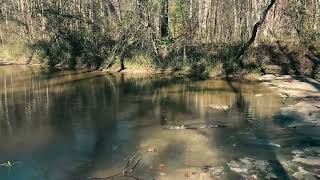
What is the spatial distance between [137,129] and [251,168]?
15.1 ft

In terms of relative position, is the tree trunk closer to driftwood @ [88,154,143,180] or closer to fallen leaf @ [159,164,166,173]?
driftwood @ [88,154,143,180]

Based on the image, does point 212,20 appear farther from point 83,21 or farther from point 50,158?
point 50,158

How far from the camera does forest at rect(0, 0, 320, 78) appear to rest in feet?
85.1

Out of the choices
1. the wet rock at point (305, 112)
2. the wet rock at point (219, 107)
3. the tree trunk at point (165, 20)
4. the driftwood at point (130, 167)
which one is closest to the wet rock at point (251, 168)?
the driftwood at point (130, 167)

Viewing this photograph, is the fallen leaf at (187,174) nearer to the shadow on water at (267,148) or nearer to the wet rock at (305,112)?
the shadow on water at (267,148)

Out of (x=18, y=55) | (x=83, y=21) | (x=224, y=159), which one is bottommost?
(x=224, y=159)

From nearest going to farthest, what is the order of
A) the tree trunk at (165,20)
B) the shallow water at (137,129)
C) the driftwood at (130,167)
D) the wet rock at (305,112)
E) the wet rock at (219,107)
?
the driftwood at (130,167)
the shallow water at (137,129)
the wet rock at (305,112)
the wet rock at (219,107)
the tree trunk at (165,20)

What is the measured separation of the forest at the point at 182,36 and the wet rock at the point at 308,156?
1238 cm

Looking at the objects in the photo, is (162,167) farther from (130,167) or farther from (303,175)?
(303,175)

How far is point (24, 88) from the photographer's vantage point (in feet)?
73.5

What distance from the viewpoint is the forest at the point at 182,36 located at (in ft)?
85.1

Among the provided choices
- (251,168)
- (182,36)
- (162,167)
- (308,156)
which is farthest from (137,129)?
(182,36)

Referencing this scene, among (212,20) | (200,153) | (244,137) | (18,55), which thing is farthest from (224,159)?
(18,55)

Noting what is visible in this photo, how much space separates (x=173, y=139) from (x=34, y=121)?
4927mm
